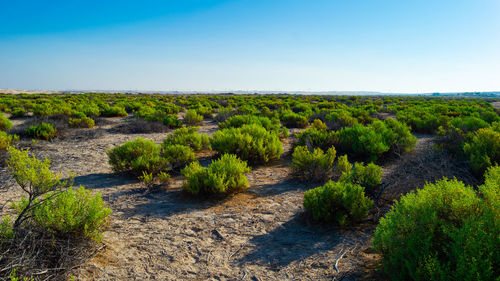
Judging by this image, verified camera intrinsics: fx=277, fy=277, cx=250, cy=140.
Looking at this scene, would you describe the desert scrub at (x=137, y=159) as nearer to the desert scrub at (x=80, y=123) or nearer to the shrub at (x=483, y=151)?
the shrub at (x=483, y=151)

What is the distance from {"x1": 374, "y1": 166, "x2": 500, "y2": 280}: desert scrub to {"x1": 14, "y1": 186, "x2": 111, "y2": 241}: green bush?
9.36ft

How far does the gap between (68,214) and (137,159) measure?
3.09 meters

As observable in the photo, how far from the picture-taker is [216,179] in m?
4.59

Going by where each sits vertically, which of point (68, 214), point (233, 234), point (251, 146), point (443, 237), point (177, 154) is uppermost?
point (443, 237)

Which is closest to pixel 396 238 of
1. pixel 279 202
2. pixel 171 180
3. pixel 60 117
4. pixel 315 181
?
pixel 279 202

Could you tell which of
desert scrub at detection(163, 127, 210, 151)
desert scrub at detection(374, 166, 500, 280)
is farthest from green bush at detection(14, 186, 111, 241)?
desert scrub at detection(163, 127, 210, 151)

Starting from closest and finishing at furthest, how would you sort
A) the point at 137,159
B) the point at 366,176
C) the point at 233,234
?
the point at 233,234 → the point at 366,176 → the point at 137,159

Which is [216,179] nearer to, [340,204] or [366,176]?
[340,204]

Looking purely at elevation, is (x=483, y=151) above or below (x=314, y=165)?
above

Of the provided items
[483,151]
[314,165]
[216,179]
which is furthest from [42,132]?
[483,151]

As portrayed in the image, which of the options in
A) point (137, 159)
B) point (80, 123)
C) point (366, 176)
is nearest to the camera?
point (366, 176)

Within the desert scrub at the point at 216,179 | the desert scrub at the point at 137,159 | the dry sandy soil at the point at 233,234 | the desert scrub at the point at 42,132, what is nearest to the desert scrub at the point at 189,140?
the desert scrub at the point at 137,159

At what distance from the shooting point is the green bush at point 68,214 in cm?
272

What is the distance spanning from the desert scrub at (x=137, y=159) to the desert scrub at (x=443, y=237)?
15.0ft
